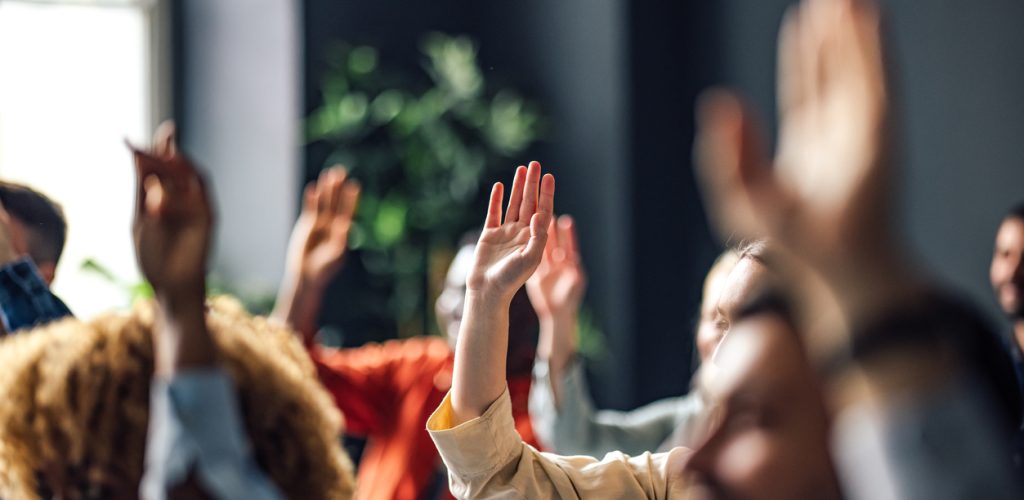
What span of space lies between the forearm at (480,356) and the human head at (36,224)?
708 millimetres

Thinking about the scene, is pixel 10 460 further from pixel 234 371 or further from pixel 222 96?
pixel 222 96

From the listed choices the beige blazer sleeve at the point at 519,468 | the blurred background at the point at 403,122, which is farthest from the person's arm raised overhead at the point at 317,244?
the blurred background at the point at 403,122

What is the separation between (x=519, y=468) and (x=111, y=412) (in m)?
0.43

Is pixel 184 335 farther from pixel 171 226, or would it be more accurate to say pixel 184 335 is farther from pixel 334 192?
pixel 334 192

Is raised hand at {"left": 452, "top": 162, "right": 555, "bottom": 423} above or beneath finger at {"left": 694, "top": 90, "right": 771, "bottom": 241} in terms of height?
beneath

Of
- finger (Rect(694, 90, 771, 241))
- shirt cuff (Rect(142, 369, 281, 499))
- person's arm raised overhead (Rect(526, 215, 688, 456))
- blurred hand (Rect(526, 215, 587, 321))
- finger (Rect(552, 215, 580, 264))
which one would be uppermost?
finger (Rect(694, 90, 771, 241))

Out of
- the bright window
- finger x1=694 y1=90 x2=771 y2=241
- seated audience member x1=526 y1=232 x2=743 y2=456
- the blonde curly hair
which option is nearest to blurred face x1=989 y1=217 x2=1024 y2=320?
seated audience member x1=526 y1=232 x2=743 y2=456

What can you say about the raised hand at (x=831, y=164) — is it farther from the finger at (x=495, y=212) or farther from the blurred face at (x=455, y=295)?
the blurred face at (x=455, y=295)

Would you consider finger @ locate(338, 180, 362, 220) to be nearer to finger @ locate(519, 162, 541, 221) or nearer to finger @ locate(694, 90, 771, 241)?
finger @ locate(519, 162, 541, 221)

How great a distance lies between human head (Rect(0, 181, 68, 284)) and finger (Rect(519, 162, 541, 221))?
2.51 ft

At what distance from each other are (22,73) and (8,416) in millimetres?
3552

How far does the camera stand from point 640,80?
4504mm

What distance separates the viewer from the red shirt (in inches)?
92.7

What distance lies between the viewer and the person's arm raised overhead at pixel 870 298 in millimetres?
603
